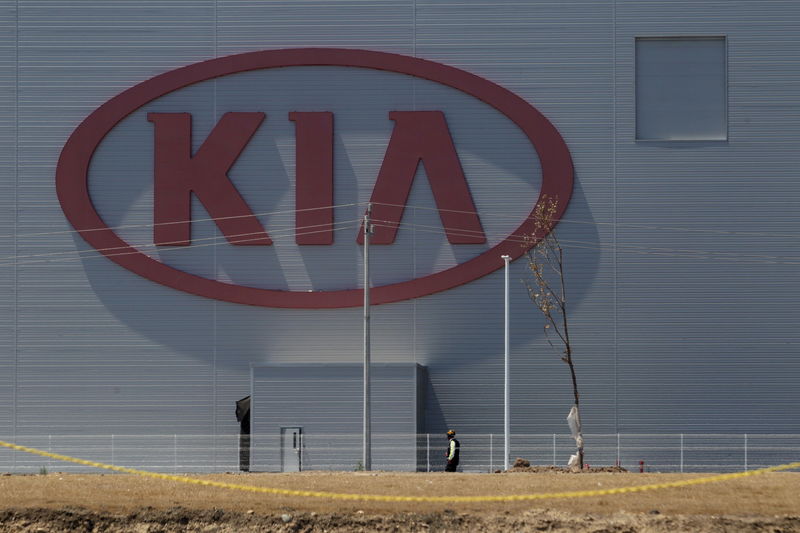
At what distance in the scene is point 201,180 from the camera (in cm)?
4888

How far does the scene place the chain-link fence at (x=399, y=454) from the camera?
46.8m

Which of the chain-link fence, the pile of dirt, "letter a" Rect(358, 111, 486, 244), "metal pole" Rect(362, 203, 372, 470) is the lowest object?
the chain-link fence

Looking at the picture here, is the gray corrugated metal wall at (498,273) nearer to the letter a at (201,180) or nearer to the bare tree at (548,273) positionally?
the bare tree at (548,273)

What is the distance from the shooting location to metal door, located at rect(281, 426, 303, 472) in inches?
1837

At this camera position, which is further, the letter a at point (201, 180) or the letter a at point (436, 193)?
the letter a at point (201, 180)

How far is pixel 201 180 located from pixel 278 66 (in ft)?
14.3

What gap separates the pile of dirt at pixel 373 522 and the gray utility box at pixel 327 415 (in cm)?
1660

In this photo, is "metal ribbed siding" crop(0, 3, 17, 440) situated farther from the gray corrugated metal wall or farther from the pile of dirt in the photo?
the pile of dirt

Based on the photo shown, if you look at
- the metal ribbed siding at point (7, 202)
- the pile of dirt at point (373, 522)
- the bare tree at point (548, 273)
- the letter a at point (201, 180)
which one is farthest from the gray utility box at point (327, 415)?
the pile of dirt at point (373, 522)

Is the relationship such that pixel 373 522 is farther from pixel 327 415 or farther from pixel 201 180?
pixel 201 180

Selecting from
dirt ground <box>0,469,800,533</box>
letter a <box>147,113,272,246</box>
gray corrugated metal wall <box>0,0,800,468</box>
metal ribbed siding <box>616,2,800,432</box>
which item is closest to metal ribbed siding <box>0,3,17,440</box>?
gray corrugated metal wall <box>0,0,800,468</box>

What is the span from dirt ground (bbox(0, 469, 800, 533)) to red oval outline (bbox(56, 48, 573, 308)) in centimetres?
1592

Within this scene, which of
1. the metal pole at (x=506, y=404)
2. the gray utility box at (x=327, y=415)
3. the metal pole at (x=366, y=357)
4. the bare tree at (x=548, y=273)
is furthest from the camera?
the bare tree at (x=548, y=273)

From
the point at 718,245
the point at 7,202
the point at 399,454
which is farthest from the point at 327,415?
the point at 718,245
